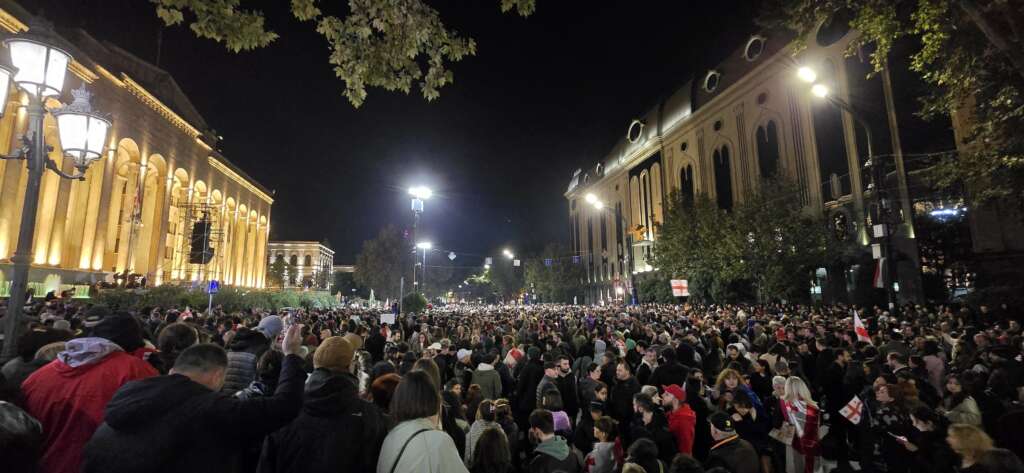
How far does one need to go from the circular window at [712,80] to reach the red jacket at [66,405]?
45.4m

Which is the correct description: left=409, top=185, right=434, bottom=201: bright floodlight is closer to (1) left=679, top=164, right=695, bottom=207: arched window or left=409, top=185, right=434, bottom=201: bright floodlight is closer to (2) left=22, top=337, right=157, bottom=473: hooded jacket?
(2) left=22, top=337, right=157, bottom=473: hooded jacket

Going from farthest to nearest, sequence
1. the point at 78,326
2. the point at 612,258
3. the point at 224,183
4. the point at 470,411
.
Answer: the point at 612,258, the point at 224,183, the point at 78,326, the point at 470,411

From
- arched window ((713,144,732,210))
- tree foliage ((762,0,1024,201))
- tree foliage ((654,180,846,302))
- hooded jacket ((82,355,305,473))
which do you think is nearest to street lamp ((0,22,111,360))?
hooded jacket ((82,355,305,473))

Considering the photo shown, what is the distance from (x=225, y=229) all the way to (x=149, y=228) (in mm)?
12499

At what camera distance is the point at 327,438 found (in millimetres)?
2799

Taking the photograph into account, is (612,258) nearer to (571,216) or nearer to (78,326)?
(571,216)

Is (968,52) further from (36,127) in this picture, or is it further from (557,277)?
(557,277)

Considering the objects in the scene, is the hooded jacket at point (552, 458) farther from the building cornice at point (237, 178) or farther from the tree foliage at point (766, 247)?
the building cornice at point (237, 178)

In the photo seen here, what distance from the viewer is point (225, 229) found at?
46.6 meters

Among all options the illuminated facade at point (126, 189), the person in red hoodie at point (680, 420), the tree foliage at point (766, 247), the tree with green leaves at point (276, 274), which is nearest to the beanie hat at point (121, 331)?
the person in red hoodie at point (680, 420)

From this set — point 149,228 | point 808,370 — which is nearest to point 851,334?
point 808,370

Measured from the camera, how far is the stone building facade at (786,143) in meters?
24.0

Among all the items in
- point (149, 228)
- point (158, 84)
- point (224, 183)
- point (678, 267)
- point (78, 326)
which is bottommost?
point (78, 326)

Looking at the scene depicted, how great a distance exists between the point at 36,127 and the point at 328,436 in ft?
15.3
